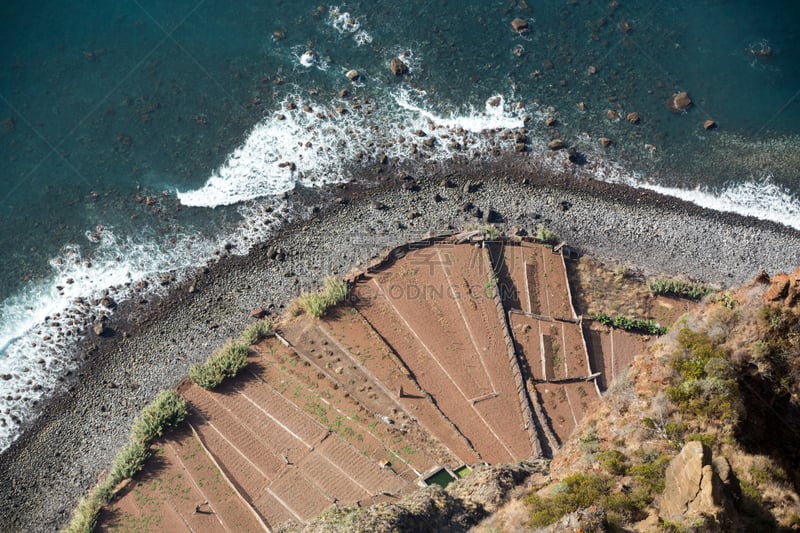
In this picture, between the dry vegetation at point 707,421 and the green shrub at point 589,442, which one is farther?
the green shrub at point 589,442

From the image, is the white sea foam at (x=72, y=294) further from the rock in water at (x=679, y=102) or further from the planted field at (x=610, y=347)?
the rock in water at (x=679, y=102)

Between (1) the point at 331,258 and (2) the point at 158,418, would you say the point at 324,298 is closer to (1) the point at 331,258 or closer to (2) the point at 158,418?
(1) the point at 331,258

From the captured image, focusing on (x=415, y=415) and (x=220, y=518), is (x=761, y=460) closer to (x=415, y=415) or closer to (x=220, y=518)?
(x=415, y=415)

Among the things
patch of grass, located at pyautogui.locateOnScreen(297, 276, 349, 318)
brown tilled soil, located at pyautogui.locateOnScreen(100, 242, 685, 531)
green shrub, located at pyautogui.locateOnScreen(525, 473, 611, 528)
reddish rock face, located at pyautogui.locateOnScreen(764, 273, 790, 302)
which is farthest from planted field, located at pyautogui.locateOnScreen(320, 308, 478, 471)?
reddish rock face, located at pyautogui.locateOnScreen(764, 273, 790, 302)

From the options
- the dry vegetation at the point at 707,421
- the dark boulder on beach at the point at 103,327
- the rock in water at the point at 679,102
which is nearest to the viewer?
the dry vegetation at the point at 707,421

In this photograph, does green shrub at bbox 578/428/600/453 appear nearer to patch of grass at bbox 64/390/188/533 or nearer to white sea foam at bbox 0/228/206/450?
patch of grass at bbox 64/390/188/533

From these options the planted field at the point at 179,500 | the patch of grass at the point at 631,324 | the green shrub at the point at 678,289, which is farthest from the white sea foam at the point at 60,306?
the green shrub at the point at 678,289

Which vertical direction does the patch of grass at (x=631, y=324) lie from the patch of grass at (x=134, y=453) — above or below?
above
